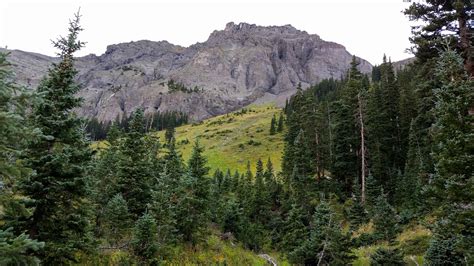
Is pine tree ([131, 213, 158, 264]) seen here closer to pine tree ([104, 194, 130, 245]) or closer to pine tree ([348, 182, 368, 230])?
pine tree ([104, 194, 130, 245])

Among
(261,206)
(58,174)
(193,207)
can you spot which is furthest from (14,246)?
(261,206)

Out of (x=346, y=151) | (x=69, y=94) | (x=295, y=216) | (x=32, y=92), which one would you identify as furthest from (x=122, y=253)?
(x=346, y=151)

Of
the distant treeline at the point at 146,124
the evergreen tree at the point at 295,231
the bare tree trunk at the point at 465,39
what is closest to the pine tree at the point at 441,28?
the bare tree trunk at the point at 465,39

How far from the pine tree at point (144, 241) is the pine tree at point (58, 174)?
284cm

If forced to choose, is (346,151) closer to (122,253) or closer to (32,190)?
(122,253)

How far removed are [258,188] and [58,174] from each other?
34.8 m

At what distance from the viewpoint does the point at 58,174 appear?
44.3 feet

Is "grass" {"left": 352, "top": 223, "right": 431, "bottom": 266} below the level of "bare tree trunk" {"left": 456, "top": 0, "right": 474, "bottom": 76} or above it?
below

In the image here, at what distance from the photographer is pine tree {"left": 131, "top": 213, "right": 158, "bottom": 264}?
56.0 ft

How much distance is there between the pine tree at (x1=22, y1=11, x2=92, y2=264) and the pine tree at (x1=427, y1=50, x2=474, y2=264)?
1339cm

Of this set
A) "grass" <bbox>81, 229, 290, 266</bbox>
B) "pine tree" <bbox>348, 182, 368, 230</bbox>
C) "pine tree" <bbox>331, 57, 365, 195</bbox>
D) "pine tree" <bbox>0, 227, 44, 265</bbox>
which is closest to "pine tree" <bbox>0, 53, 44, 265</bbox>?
"pine tree" <bbox>0, 227, 44, 265</bbox>

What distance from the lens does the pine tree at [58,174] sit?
13000mm

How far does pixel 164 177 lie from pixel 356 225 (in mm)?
19573

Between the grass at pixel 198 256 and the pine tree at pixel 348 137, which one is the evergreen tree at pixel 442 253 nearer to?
the grass at pixel 198 256
